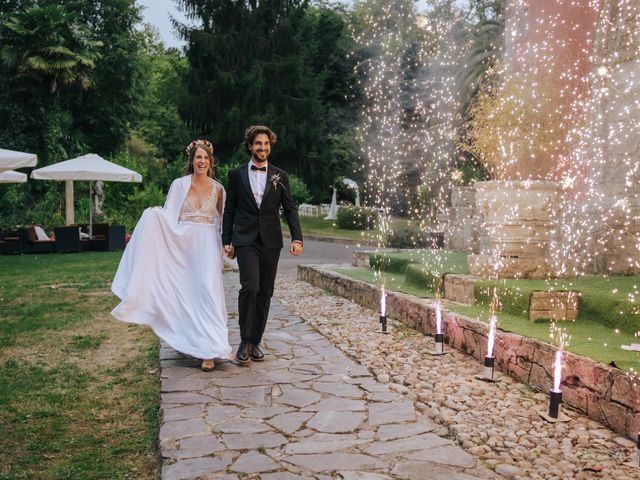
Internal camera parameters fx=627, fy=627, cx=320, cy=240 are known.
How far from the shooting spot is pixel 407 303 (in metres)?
7.48

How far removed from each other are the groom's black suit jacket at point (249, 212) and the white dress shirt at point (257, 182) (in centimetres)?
4

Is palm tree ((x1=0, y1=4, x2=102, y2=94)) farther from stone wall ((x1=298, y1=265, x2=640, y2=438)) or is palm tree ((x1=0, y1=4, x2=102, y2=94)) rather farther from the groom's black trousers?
the groom's black trousers

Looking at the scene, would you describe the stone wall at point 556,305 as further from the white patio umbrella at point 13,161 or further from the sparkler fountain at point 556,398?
the white patio umbrella at point 13,161

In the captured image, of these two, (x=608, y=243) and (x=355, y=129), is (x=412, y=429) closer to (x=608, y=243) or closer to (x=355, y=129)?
(x=608, y=243)

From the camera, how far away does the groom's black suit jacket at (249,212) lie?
5.40 m

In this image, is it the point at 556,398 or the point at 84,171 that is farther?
the point at 84,171

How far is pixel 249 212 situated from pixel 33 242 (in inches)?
521

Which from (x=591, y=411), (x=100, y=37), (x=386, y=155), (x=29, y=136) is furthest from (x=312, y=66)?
(x=591, y=411)

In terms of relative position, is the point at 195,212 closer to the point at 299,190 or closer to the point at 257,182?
the point at 257,182

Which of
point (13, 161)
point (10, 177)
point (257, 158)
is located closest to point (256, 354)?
point (257, 158)

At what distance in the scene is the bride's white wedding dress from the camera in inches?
213

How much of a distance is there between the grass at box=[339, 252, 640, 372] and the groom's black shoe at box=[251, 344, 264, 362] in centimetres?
213

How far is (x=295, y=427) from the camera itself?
3895mm

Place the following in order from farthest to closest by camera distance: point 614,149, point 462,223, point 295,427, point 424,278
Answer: point 462,223 < point 424,278 < point 614,149 < point 295,427
